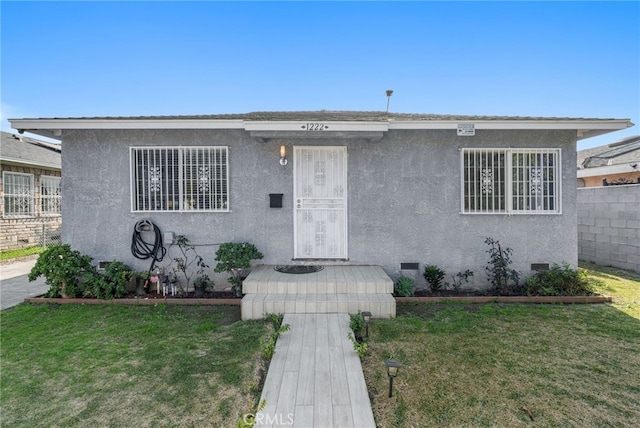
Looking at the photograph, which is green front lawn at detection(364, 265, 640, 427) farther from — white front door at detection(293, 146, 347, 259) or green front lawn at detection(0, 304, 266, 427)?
white front door at detection(293, 146, 347, 259)

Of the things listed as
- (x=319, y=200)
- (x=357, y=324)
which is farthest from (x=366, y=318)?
(x=319, y=200)

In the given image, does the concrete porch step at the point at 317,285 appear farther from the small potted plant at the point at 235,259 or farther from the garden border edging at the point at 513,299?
the garden border edging at the point at 513,299

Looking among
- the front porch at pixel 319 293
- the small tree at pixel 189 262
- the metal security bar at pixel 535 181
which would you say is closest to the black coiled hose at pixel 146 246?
the small tree at pixel 189 262

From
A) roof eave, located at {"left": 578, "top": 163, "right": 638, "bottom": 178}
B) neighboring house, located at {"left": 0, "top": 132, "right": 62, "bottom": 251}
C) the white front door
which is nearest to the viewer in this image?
the white front door

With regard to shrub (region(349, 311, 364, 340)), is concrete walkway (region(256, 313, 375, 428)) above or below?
below

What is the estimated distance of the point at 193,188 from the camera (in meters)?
6.12

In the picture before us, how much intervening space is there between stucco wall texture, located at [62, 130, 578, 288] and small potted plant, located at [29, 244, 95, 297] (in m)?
0.41

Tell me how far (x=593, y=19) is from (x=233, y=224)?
1208 centimetres

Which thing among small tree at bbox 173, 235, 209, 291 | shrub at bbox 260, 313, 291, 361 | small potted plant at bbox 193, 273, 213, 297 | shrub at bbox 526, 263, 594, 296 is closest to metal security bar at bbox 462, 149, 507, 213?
shrub at bbox 526, 263, 594, 296

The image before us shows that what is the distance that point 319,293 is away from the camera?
17.0 ft

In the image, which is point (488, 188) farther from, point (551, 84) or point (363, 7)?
point (551, 84)

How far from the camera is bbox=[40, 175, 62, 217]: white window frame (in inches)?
485

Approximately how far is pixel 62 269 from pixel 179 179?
259 cm

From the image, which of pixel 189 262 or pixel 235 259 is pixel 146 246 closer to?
pixel 189 262
